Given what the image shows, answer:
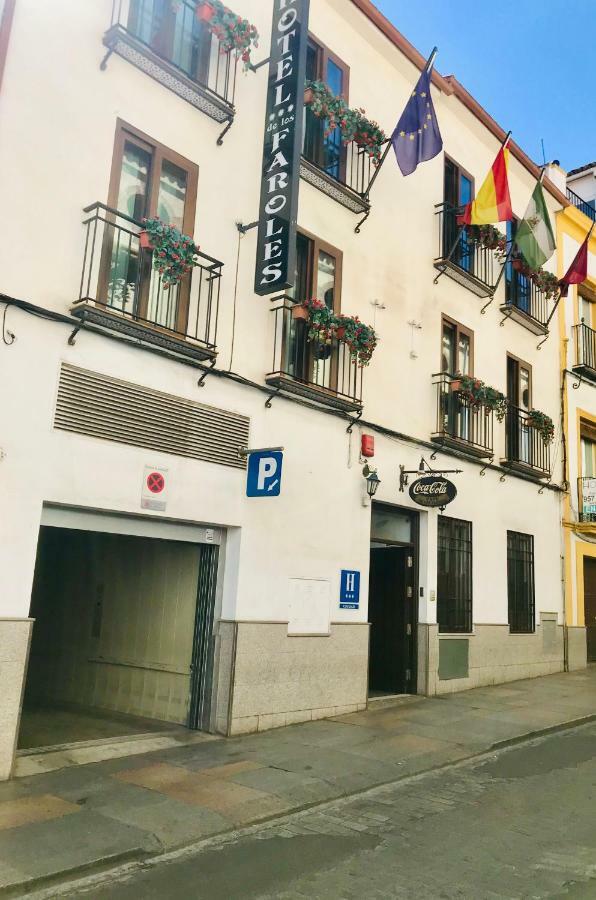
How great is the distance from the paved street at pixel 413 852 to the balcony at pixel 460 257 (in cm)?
935

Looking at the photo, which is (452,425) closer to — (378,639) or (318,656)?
(378,639)

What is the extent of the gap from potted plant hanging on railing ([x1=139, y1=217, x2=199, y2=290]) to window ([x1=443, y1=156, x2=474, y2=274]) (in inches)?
276

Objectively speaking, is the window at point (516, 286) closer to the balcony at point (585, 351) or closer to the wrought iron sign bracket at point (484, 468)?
the balcony at point (585, 351)

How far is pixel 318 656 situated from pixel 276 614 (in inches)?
40.0

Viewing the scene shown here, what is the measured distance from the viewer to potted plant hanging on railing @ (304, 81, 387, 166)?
11031 mm

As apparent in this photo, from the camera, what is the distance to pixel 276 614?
1005 cm

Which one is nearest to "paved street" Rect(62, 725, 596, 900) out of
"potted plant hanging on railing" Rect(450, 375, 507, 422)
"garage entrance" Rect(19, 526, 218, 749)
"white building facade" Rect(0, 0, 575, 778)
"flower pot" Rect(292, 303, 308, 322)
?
"white building facade" Rect(0, 0, 575, 778)

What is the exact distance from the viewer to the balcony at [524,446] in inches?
617

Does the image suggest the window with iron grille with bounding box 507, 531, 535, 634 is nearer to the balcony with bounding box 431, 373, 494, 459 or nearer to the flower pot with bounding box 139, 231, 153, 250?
the balcony with bounding box 431, 373, 494, 459

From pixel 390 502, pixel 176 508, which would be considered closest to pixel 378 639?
pixel 390 502

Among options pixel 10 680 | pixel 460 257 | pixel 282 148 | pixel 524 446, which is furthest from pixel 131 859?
pixel 524 446

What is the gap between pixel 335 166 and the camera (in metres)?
11.9

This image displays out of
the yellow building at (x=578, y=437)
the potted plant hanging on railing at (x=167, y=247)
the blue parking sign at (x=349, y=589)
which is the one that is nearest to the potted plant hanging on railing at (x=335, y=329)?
the potted plant hanging on railing at (x=167, y=247)

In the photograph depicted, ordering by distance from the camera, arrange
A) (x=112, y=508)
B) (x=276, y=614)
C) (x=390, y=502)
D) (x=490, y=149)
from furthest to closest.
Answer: (x=490, y=149) < (x=390, y=502) < (x=276, y=614) < (x=112, y=508)
